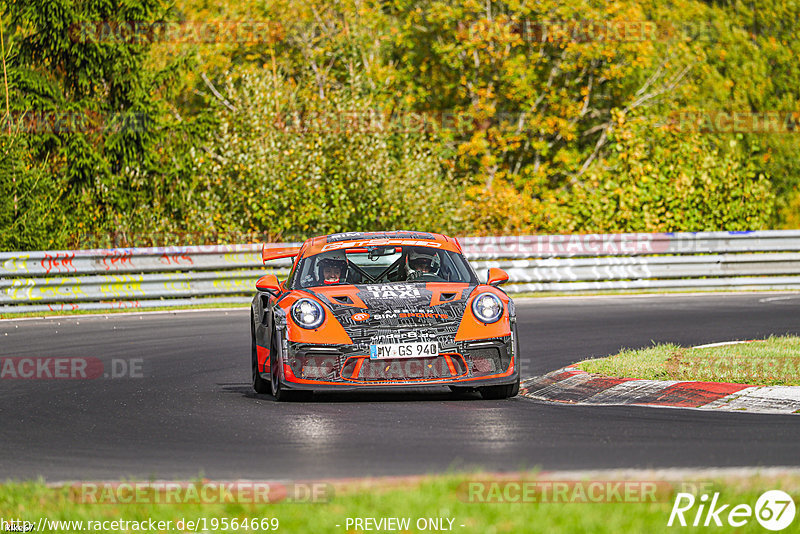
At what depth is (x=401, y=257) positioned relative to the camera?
11906 mm

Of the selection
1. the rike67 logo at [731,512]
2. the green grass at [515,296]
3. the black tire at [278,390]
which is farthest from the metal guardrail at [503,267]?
the rike67 logo at [731,512]

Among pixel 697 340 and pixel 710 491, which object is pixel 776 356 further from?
pixel 710 491

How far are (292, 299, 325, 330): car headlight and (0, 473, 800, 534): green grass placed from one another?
12.8 ft

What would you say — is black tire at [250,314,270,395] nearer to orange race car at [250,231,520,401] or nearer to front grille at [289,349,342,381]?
orange race car at [250,231,520,401]

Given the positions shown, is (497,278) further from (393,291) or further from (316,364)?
(316,364)

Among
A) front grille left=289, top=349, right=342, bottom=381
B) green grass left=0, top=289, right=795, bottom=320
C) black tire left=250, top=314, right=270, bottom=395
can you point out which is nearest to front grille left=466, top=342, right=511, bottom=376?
front grille left=289, top=349, right=342, bottom=381

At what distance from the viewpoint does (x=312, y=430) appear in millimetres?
9023

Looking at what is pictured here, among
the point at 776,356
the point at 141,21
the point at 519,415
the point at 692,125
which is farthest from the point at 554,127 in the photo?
the point at 519,415

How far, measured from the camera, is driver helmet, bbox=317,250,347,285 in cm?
1141

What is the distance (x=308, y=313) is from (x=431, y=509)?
4.68m

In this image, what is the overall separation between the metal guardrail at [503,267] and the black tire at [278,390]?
11033mm

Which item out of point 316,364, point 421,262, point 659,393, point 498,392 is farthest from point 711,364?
point 316,364

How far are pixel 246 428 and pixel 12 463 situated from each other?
5.85 feet

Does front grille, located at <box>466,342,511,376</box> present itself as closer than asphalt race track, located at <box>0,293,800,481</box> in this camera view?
No
